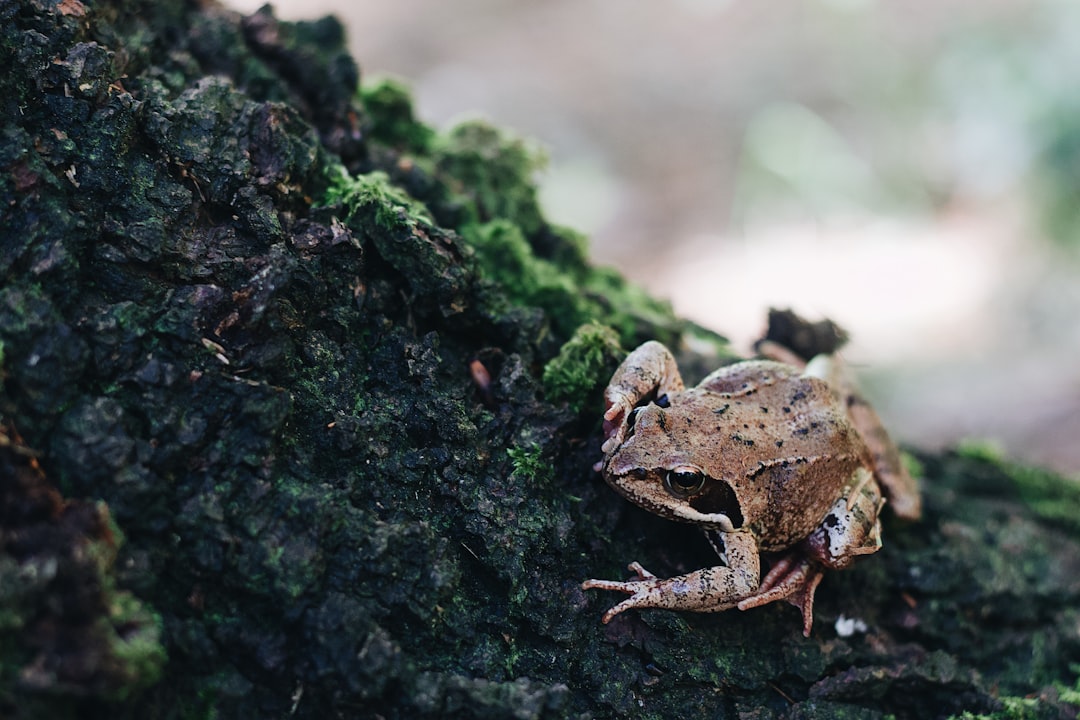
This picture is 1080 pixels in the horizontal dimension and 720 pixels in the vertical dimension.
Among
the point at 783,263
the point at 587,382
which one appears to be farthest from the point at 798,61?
the point at 587,382

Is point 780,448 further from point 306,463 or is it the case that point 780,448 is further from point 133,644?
point 133,644

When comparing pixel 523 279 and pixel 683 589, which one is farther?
pixel 523 279

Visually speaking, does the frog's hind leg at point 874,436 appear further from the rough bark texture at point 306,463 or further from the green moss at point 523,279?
the green moss at point 523,279

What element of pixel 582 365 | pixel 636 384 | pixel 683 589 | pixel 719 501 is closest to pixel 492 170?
pixel 582 365

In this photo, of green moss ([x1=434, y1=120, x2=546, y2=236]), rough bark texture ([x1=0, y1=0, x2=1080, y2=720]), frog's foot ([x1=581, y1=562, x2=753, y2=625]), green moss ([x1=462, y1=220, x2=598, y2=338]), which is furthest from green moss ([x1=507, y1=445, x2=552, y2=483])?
green moss ([x1=434, y1=120, x2=546, y2=236])

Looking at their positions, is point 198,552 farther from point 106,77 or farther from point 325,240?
point 106,77
